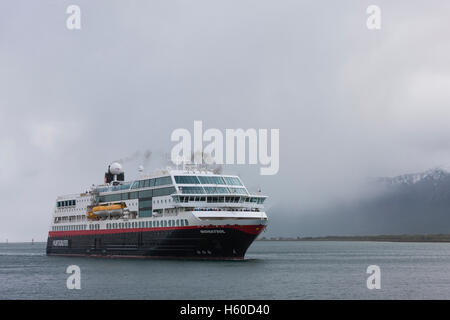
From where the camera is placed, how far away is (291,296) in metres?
51.4

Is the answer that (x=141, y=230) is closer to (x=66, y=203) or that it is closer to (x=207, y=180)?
(x=207, y=180)

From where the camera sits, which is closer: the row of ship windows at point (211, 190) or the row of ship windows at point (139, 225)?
the row of ship windows at point (139, 225)

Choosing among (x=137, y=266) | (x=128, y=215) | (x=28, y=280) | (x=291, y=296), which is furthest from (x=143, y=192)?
(x=291, y=296)

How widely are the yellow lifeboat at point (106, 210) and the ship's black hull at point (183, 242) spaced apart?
325 cm

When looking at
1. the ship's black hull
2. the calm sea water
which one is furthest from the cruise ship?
the calm sea water

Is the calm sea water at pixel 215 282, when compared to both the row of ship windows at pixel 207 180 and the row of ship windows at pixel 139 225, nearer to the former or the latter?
the row of ship windows at pixel 139 225

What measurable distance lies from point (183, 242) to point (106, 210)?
22.0 m

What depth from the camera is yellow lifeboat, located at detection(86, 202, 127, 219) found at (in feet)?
299

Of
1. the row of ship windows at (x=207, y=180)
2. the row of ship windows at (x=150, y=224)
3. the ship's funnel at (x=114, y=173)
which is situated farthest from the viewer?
the ship's funnel at (x=114, y=173)

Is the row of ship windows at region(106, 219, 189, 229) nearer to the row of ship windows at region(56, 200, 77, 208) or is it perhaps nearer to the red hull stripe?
the red hull stripe

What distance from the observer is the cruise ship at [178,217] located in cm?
7588

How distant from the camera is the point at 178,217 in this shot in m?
77.8

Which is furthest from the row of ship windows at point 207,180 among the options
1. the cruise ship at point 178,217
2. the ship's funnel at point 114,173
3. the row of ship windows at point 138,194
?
the ship's funnel at point 114,173
